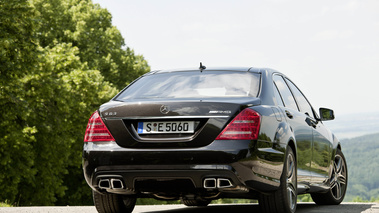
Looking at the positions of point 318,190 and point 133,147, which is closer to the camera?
A: point 133,147

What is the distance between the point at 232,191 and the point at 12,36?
17473mm

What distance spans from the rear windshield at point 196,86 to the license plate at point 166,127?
1.64 feet

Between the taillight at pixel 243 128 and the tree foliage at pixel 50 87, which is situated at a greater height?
the taillight at pixel 243 128

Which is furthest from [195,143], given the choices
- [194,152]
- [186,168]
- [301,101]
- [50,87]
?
[50,87]

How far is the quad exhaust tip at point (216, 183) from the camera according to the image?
5977mm

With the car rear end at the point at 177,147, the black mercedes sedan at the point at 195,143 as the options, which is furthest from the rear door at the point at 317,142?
the car rear end at the point at 177,147

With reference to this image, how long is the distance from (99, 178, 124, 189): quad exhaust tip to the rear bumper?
0.5 inches

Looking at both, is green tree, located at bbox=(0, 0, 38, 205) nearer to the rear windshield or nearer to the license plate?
the rear windshield

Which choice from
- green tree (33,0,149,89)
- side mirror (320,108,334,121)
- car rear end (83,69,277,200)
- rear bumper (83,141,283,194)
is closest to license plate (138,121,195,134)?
car rear end (83,69,277,200)

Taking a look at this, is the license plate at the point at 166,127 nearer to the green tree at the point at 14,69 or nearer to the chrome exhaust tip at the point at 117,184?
the chrome exhaust tip at the point at 117,184

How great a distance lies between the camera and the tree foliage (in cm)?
2262

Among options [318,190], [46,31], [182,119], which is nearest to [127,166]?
[182,119]

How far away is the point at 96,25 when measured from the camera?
123ft

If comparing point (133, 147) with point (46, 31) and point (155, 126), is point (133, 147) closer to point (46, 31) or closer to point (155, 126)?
point (155, 126)
